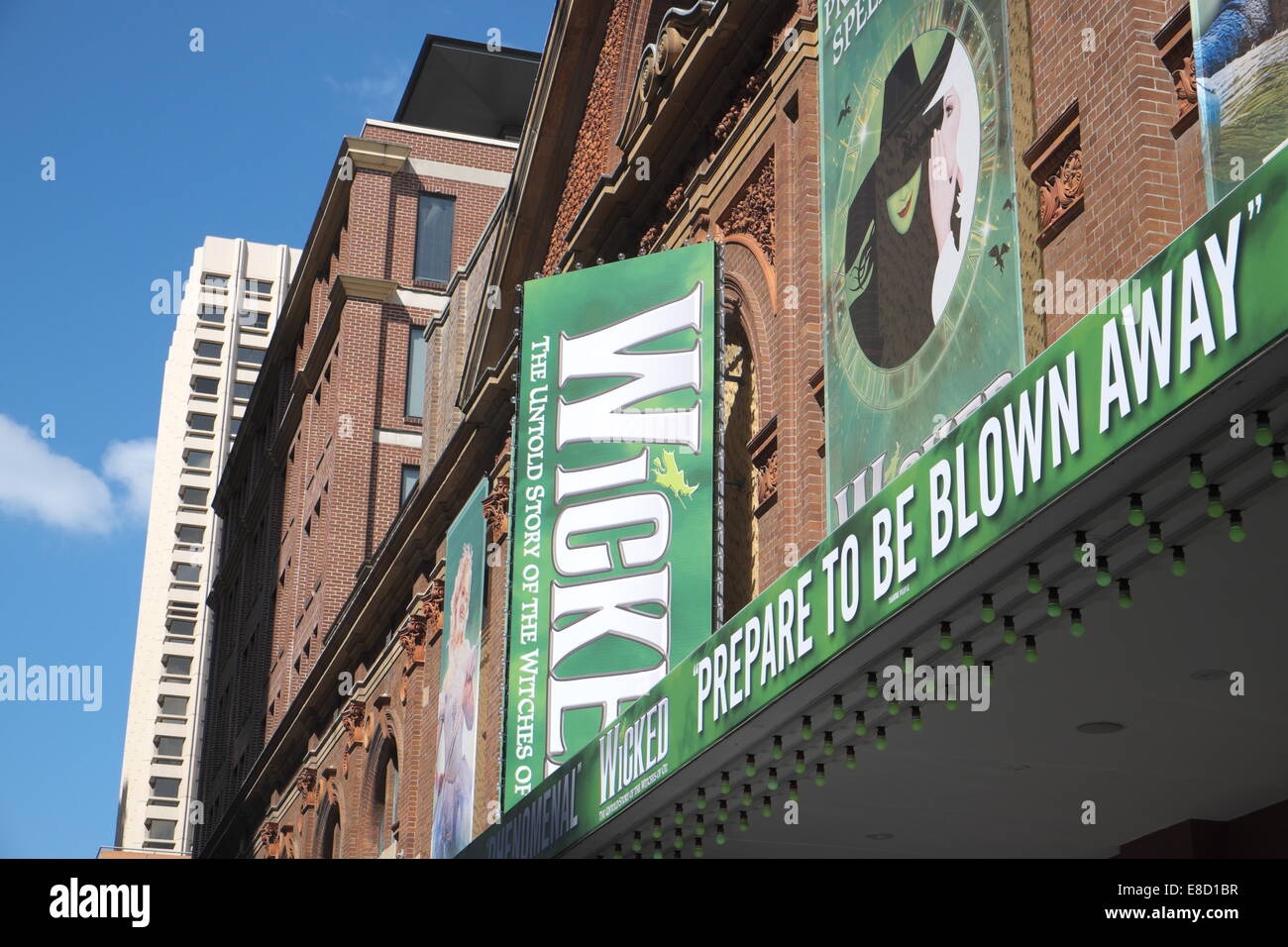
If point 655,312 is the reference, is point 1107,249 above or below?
below

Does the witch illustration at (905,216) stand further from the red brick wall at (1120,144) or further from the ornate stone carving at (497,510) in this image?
the ornate stone carving at (497,510)

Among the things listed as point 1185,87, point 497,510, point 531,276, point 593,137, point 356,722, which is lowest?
point 356,722

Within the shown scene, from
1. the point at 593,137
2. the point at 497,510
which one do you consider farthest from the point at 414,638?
the point at 593,137

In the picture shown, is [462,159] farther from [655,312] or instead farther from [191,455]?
[191,455]

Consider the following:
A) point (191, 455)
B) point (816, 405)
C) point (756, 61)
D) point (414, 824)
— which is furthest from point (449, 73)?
point (191, 455)

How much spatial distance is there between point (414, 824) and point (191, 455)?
104 metres

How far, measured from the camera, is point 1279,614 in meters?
9.29

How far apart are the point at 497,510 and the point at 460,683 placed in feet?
8.97

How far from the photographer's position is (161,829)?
11812cm

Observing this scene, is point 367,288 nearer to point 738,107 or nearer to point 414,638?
point 414,638

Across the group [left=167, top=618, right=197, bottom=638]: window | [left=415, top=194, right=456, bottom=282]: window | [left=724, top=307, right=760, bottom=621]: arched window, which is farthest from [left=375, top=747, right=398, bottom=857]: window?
[left=167, top=618, right=197, bottom=638]: window

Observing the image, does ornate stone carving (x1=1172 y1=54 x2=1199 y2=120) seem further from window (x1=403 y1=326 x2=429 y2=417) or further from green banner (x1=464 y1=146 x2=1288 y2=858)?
window (x1=403 y1=326 x2=429 y2=417)

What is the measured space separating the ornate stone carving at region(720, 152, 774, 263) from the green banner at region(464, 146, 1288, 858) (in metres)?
7.35

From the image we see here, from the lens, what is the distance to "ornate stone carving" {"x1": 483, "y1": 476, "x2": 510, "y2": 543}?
2647cm
